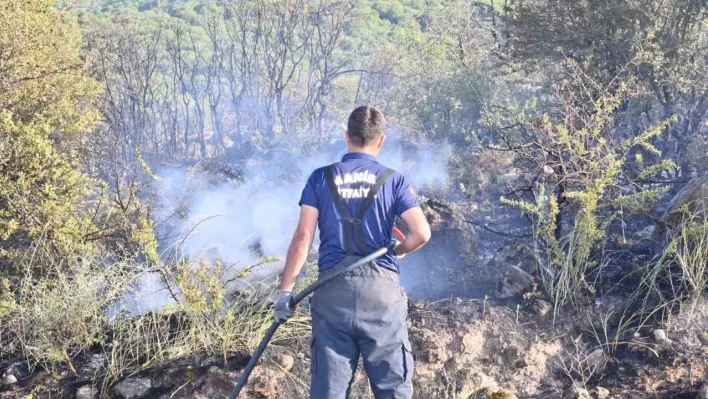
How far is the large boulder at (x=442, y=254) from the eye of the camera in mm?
7855

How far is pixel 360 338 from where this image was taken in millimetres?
3660

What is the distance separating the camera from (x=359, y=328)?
3600mm

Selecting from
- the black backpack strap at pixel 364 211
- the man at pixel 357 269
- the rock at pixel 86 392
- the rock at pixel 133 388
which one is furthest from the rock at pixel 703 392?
the rock at pixel 86 392

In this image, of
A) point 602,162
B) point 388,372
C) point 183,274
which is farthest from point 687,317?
point 183,274

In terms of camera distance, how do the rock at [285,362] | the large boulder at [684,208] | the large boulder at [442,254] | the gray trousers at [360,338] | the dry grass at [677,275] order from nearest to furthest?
the gray trousers at [360,338]
the rock at [285,362]
the dry grass at [677,275]
the large boulder at [684,208]
the large boulder at [442,254]

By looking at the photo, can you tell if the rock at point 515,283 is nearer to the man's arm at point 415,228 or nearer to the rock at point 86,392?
the man's arm at point 415,228

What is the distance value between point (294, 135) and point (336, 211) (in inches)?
608

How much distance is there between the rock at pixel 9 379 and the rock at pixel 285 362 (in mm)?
1924

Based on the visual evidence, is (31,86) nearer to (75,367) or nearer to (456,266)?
(75,367)

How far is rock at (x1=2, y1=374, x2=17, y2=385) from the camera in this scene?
194 inches

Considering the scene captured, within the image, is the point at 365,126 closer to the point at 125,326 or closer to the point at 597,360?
the point at 125,326

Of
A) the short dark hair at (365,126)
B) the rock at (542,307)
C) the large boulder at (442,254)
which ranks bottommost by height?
the large boulder at (442,254)

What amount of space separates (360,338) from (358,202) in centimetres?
73

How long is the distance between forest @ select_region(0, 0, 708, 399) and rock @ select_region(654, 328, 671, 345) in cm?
2
